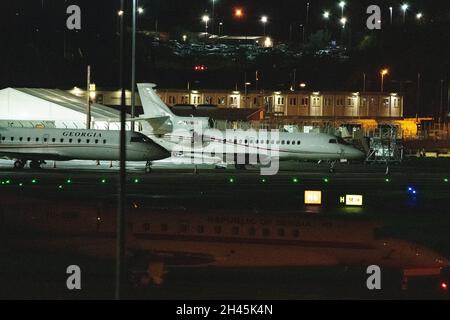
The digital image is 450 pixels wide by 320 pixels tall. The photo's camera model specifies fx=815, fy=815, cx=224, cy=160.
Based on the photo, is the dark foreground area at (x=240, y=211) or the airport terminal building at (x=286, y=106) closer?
the dark foreground area at (x=240, y=211)

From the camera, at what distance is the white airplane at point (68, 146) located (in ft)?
193

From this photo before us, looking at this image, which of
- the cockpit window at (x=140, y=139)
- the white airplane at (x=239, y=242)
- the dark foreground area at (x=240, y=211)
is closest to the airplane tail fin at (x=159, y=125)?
the cockpit window at (x=140, y=139)

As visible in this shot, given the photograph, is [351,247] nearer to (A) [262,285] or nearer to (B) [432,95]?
(A) [262,285]

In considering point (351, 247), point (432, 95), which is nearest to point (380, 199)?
point (351, 247)

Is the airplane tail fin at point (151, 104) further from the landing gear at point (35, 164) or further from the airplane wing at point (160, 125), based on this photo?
the landing gear at point (35, 164)

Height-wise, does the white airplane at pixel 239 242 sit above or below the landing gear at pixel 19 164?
below

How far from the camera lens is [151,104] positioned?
237 ft

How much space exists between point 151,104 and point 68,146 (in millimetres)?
14111

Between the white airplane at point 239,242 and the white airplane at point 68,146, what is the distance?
1402 inches

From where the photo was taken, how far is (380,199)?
41.2 meters

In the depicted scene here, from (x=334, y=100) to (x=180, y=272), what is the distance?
356 ft

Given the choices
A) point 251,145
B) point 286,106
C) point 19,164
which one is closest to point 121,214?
point 19,164

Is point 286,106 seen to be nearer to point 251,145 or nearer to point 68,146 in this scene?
point 251,145

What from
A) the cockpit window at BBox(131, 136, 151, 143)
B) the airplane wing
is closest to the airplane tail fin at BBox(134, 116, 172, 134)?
the airplane wing
